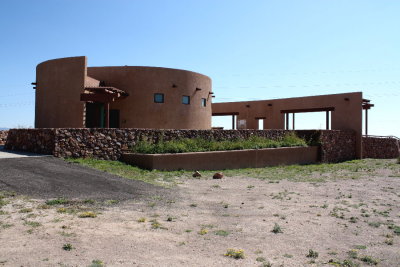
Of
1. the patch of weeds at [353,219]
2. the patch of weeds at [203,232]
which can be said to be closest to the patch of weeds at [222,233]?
the patch of weeds at [203,232]

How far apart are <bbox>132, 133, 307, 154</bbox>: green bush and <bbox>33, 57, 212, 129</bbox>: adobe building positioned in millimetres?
4137

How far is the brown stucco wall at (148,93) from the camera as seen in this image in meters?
22.2

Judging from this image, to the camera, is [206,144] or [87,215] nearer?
[87,215]

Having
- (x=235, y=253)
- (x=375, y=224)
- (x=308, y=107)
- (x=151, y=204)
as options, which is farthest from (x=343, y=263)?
(x=308, y=107)

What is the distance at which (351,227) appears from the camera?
23.6 feet

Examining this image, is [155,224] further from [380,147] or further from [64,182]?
[380,147]

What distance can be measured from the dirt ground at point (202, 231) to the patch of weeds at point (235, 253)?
76 millimetres

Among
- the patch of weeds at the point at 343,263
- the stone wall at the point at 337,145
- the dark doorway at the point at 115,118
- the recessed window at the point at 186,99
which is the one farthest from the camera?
the stone wall at the point at 337,145

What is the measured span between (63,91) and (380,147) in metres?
27.4

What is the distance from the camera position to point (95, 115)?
2191 cm

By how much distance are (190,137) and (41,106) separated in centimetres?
1015

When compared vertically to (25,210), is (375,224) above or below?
below

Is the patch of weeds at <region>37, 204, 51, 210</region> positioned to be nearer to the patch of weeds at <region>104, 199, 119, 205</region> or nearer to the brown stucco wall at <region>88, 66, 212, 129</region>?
the patch of weeds at <region>104, 199, 119, 205</region>

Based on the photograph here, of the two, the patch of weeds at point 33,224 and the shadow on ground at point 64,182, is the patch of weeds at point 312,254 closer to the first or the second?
the patch of weeds at point 33,224
